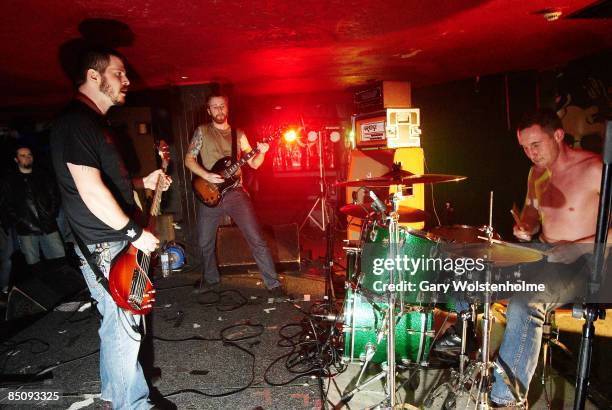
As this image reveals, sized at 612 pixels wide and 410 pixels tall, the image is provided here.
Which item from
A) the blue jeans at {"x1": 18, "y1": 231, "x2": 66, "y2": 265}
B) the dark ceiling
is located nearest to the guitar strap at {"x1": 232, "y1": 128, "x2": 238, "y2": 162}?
the dark ceiling

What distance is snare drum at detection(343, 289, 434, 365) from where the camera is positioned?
283cm

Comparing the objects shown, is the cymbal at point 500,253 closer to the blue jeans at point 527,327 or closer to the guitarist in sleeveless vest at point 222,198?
the blue jeans at point 527,327

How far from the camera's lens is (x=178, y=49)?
3.84 metres

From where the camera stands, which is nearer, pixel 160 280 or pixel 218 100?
pixel 218 100

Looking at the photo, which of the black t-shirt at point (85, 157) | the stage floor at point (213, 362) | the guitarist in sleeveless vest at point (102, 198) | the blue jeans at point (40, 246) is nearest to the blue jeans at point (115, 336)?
the guitarist in sleeveless vest at point (102, 198)

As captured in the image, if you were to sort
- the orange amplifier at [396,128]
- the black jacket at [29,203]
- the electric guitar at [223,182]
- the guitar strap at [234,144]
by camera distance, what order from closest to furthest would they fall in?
1. the electric guitar at [223,182]
2. the guitar strap at [234,144]
3. the black jacket at [29,203]
4. the orange amplifier at [396,128]

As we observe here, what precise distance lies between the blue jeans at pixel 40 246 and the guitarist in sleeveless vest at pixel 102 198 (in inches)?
164

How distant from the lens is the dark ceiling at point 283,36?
2779 millimetres

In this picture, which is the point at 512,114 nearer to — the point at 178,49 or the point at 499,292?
the point at 499,292

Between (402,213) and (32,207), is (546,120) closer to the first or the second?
(402,213)

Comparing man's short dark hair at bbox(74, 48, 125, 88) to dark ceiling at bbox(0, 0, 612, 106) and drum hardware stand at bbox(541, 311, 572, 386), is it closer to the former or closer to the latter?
dark ceiling at bbox(0, 0, 612, 106)

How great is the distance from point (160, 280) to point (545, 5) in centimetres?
569

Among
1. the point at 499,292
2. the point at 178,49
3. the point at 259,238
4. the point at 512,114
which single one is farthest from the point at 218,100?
the point at 512,114

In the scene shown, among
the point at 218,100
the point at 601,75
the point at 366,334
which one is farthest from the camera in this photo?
the point at 601,75
